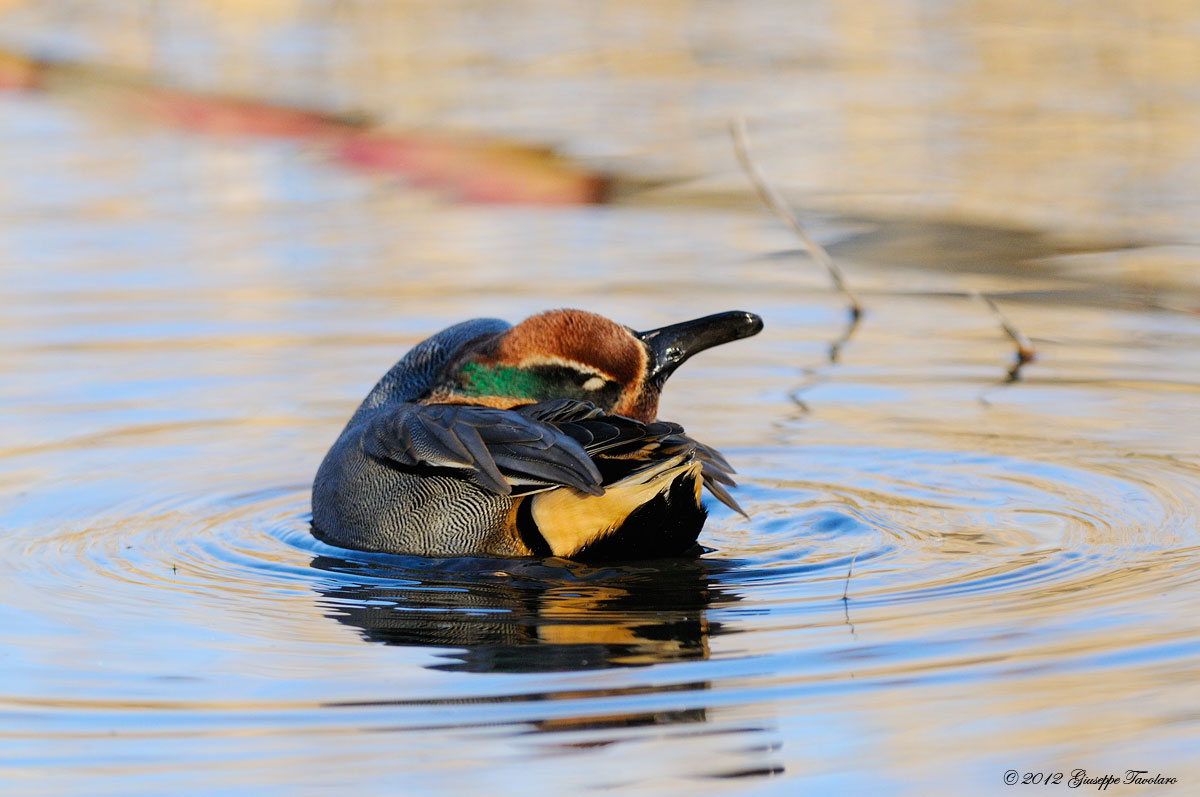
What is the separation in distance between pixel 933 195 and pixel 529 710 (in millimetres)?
6587

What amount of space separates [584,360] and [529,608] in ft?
2.76

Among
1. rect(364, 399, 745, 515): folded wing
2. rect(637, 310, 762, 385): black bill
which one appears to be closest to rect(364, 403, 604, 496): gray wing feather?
rect(364, 399, 745, 515): folded wing

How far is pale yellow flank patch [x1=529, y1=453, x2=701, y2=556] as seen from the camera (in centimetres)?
448

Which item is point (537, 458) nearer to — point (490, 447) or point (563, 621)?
point (490, 447)

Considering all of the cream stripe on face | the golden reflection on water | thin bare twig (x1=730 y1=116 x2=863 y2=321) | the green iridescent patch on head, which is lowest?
the green iridescent patch on head

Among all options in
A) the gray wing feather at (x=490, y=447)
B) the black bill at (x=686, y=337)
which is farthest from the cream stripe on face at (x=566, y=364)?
the gray wing feather at (x=490, y=447)

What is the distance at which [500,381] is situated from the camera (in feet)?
16.7

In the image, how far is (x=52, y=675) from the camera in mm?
3887

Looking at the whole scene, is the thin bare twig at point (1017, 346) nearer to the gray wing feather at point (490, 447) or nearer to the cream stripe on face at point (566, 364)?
the cream stripe on face at point (566, 364)

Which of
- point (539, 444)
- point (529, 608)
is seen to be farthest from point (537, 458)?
point (529, 608)

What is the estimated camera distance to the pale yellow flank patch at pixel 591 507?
4.48m

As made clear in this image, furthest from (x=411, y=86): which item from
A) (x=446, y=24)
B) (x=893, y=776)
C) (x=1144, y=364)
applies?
(x=893, y=776)

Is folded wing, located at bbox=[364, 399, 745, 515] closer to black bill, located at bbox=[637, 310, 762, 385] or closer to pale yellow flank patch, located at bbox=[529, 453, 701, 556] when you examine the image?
pale yellow flank patch, located at bbox=[529, 453, 701, 556]

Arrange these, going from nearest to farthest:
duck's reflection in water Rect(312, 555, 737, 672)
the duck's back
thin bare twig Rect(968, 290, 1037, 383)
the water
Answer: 1. the water
2. duck's reflection in water Rect(312, 555, 737, 672)
3. the duck's back
4. thin bare twig Rect(968, 290, 1037, 383)
